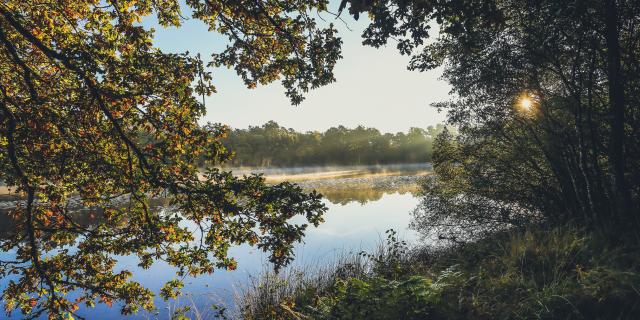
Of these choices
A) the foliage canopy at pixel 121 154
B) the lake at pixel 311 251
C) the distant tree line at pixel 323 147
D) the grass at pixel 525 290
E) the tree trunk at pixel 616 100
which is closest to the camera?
the grass at pixel 525 290

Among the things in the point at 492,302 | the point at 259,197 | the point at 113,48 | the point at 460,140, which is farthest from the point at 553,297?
the point at 460,140

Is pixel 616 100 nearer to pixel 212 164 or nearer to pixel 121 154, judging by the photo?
pixel 212 164

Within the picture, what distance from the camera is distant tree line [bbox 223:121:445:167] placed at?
91.7m

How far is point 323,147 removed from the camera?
96625mm

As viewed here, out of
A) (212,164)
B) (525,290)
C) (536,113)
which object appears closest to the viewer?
(525,290)

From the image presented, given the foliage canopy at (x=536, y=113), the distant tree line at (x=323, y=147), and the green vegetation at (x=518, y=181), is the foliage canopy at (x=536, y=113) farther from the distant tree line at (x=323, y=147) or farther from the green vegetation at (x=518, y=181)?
the distant tree line at (x=323, y=147)

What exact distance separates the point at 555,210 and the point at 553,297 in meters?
8.04

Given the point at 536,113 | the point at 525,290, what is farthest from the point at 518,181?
the point at 525,290

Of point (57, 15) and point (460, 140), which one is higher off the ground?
point (57, 15)

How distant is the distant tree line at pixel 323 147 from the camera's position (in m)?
91.7

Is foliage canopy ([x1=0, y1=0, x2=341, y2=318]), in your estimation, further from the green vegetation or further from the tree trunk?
the tree trunk

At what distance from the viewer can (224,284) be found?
10.9 metres

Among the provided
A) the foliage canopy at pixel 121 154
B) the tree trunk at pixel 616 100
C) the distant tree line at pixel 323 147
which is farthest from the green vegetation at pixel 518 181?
the distant tree line at pixel 323 147

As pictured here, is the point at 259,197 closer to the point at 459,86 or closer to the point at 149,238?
the point at 149,238
